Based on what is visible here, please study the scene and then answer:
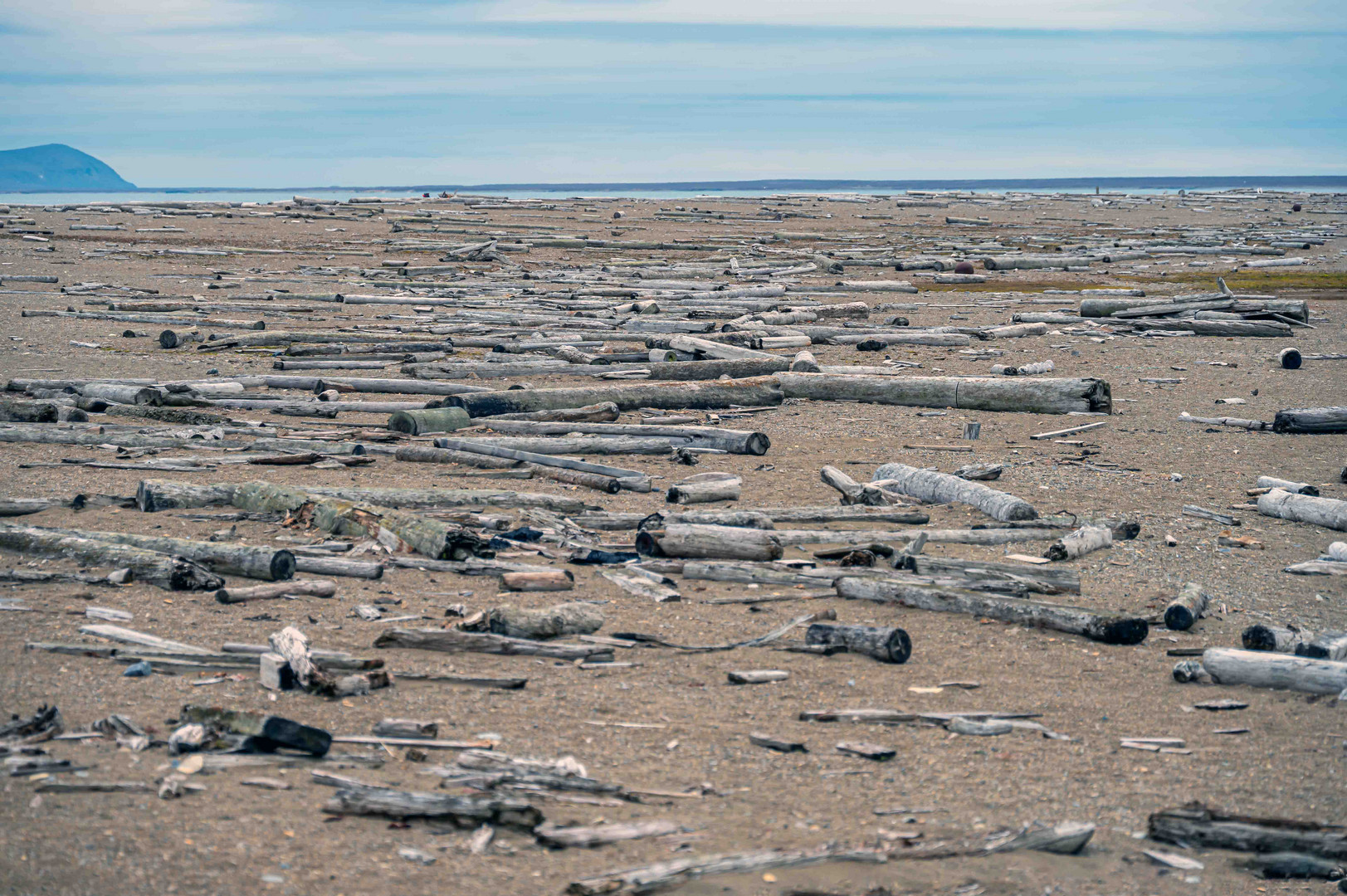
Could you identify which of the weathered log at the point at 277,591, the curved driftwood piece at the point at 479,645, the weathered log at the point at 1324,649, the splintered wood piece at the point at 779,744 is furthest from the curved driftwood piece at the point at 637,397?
the weathered log at the point at 1324,649

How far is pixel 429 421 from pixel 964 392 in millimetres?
6980

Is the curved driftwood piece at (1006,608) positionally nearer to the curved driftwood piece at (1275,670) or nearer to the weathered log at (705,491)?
the curved driftwood piece at (1275,670)

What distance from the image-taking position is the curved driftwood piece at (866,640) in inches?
266

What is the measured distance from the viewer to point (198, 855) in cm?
434

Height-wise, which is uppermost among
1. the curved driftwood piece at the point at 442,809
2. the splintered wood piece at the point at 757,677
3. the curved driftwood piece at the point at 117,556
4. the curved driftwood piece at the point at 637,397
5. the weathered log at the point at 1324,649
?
the curved driftwood piece at the point at 637,397

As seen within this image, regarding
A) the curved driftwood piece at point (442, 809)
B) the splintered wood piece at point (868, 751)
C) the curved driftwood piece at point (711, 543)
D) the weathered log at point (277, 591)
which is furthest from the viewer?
the curved driftwood piece at point (711, 543)

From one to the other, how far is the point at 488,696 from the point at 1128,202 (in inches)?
3808

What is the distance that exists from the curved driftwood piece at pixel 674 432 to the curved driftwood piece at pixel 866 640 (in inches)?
Result: 205

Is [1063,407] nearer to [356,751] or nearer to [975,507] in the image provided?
[975,507]

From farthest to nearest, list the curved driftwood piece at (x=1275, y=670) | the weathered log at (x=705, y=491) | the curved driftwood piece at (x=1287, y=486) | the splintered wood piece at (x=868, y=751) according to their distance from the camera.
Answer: the curved driftwood piece at (x=1287, y=486) < the weathered log at (x=705, y=491) < the curved driftwood piece at (x=1275, y=670) < the splintered wood piece at (x=868, y=751)

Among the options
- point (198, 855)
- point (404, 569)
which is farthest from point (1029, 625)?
point (198, 855)

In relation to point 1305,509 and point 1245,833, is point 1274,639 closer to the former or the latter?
point 1245,833

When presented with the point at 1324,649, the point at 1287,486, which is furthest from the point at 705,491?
the point at 1287,486

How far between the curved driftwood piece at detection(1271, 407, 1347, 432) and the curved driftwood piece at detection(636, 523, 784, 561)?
8193 millimetres
